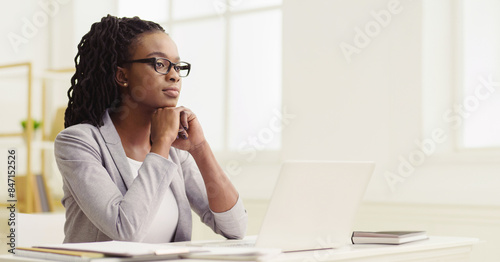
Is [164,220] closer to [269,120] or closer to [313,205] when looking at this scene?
[313,205]

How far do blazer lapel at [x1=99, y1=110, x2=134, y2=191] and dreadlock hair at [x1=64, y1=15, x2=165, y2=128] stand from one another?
38 mm

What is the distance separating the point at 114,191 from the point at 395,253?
74 centimetres

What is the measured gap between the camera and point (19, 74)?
4.35 m

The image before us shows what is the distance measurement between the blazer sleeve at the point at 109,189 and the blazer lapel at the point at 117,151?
51mm

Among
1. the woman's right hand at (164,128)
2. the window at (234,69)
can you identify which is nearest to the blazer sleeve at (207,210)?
the woman's right hand at (164,128)

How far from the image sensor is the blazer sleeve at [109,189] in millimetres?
1573

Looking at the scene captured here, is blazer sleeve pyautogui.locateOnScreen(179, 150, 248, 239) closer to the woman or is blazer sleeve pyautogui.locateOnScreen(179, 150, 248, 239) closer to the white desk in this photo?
the woman

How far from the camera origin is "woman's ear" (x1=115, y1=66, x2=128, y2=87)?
190 centimetres

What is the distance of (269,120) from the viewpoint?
365cm

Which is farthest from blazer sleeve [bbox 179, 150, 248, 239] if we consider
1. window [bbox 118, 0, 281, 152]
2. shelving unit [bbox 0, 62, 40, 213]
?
shelving unit [bbox 0, 62, 40, 213]

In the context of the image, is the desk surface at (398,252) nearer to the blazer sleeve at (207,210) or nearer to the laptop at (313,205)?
the laptop at (313,205)

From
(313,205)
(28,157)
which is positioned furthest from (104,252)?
(28,157)

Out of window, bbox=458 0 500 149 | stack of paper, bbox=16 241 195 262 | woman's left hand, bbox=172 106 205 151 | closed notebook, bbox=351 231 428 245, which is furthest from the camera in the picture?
window, bbox=458 0 500 149

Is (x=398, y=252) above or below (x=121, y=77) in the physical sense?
below
